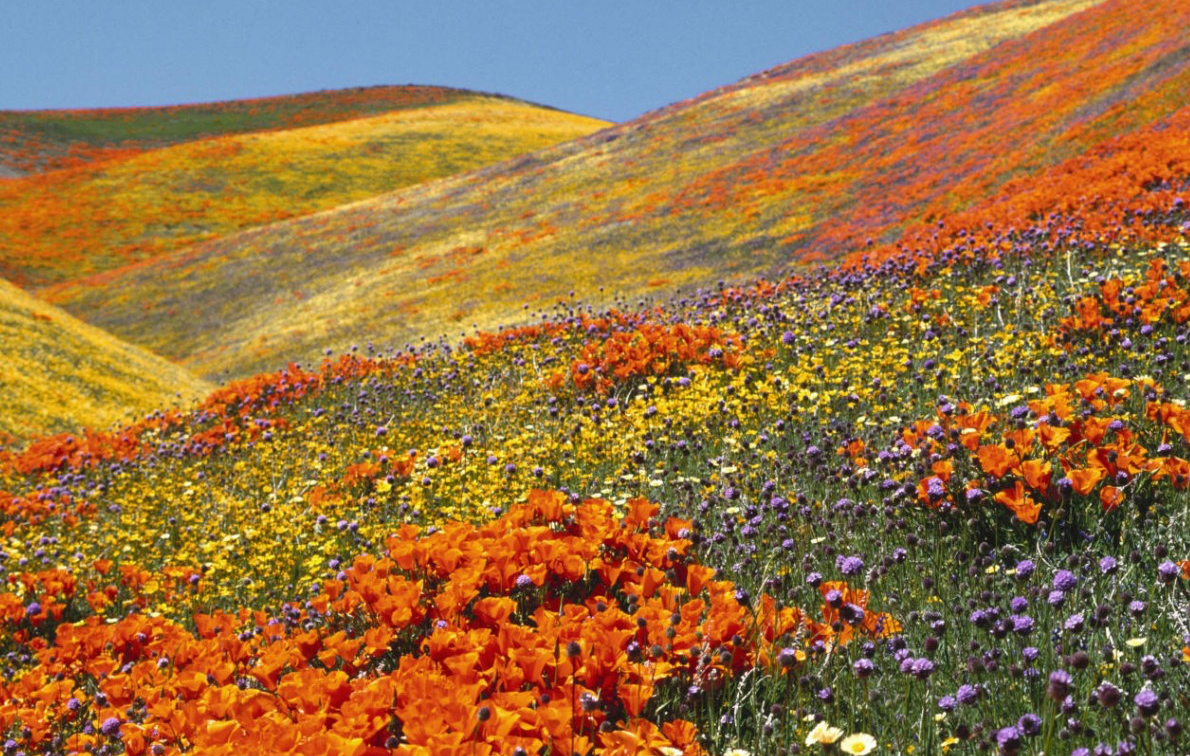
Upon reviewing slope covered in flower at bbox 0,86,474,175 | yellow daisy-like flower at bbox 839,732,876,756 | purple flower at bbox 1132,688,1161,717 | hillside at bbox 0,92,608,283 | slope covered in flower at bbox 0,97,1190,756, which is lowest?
slope covered in flower at bbox 0,97,1190,756

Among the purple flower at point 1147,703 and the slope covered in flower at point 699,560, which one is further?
the slope covered in flower at point 699,560

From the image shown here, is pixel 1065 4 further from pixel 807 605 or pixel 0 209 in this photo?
pixel 0 209

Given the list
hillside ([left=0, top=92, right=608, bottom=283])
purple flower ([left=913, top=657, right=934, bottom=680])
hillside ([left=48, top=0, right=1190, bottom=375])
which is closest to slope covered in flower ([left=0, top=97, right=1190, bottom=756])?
purple flower ([left=913, top=657, right=934, bottom=680])

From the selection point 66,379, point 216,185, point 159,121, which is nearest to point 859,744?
point 66,379

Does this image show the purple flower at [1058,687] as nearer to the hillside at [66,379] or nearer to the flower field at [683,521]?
the flower field at [683,521]

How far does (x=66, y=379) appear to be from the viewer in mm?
19984

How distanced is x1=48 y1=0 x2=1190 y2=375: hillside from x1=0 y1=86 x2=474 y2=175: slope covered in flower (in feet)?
132

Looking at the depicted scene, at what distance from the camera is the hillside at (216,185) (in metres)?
58.7

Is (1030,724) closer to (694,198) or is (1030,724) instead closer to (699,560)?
(699,560)

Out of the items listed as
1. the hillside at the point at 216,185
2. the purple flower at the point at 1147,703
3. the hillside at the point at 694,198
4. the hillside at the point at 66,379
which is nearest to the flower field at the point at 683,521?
the purple flower at the point at 1147,703

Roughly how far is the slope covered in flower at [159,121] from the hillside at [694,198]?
40126 mm

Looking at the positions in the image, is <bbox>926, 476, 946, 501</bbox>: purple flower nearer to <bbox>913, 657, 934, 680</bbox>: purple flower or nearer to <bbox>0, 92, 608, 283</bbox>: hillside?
<bbox>913, 657, 934, 680</bbox>: purple flower

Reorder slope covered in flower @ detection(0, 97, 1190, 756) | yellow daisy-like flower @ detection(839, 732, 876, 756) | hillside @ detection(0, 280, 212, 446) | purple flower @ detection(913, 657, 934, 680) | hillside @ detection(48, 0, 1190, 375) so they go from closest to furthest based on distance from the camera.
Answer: yellow daisy-like flower @ detection(839, 732, 876, 756)
purple flower @ detection(913, 657, 934, 680)
slope covered in flower @ detection(0, 97, 1190, 756)
hillside @ detection(0, 280, 212, 446)
hillside @ detection(48, 0, 1190, 375)

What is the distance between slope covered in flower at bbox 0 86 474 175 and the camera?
271 ft
